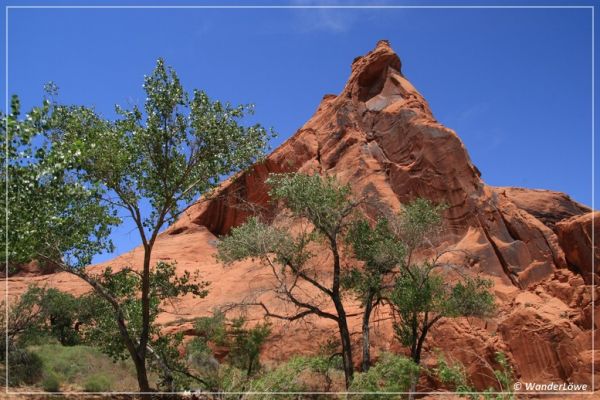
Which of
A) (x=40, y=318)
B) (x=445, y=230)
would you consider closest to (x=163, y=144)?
(x=40, y=318)

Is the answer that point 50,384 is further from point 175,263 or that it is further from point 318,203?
point 318,203

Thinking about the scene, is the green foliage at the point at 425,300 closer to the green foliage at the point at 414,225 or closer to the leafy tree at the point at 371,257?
the leafy tree at the point at 371,257

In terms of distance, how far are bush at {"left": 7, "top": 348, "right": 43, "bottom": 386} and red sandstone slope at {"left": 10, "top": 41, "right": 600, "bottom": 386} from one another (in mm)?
6189

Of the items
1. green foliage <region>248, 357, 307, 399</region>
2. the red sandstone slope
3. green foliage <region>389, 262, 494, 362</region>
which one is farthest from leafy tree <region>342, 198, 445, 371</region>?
the red sandstone slope

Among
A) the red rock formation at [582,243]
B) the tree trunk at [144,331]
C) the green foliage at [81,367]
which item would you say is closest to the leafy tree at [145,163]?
the tree trunk at [144,331]

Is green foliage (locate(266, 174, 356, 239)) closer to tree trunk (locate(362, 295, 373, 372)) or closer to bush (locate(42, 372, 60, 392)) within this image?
tree trunk (locate(362, 295, 373, 372))

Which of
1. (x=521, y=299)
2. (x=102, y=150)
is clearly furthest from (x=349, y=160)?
(x=102, y=150)

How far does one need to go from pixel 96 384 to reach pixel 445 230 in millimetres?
23564

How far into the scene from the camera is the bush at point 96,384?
1933cm

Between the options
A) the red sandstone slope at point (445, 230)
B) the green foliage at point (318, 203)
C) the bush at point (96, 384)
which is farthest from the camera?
the red sandstone slope at point (445, 230)

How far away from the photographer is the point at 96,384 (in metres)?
19.4

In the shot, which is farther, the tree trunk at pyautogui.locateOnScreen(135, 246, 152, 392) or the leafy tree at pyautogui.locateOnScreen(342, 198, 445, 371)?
the leafy tree at pyautogui.locateOnScreen(342, 198, 445, 371)

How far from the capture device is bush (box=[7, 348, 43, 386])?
60.2 ft

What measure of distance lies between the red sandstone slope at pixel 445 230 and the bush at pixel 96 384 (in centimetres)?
669
